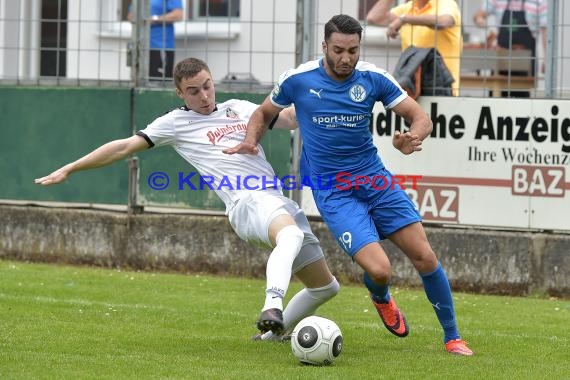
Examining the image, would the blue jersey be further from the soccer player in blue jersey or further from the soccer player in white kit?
the soccer player in white kit

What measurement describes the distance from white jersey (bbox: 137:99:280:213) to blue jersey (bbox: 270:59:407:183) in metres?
0.46

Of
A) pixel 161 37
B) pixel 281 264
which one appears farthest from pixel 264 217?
pixel 161 37

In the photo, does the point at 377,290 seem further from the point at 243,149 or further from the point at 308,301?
the point at 243,149

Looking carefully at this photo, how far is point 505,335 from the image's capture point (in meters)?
9.32

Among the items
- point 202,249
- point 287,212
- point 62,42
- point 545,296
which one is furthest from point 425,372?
point 62,42

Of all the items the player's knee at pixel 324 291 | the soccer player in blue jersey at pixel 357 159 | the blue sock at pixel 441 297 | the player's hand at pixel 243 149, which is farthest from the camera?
the player's knee at pixel 324 291

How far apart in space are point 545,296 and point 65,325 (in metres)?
4.63

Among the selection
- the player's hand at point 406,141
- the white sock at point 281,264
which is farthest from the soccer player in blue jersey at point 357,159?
the white sock at point 281,264

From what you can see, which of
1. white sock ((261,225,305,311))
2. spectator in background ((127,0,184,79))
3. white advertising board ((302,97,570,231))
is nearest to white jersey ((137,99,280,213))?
white sock ((261,225,305,311))

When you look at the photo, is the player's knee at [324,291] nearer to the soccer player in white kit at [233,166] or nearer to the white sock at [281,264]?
the soccer player in white kit at [233,166]

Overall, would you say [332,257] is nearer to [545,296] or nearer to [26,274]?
[545,296]

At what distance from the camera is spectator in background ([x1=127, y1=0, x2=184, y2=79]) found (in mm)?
12812

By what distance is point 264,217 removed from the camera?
844cm

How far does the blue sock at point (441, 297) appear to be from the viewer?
847cm
